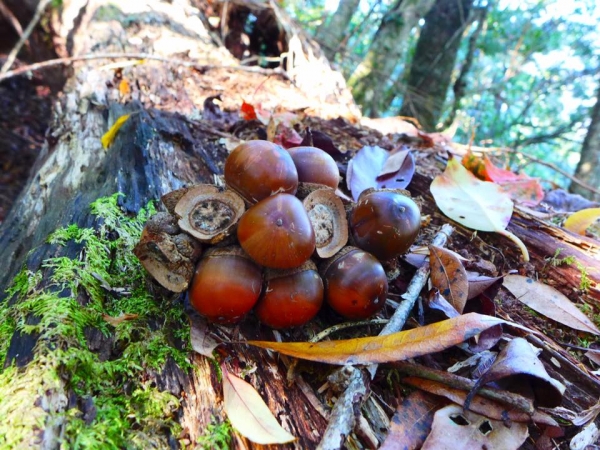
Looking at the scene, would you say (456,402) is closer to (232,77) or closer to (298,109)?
(298,109)

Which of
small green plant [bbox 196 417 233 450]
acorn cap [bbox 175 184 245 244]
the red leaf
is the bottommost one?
small green plant [bbox 196 417 233 450]

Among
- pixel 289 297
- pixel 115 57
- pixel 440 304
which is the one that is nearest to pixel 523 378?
pixel 440 304

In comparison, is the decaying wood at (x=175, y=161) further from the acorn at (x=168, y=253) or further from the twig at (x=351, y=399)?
the acorn at (x=168, y=253)

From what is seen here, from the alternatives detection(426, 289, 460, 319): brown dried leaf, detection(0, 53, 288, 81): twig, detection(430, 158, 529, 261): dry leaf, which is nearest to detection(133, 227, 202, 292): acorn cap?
detection(426, 289, 460, 319): brown dried leaf

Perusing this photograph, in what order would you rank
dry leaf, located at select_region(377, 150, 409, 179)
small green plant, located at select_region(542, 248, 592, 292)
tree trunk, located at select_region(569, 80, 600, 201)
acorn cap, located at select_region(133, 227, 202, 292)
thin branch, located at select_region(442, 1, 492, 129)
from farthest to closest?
thin branch, located at select_region(442, 1, 492, 129), tree trunk, located at select_region(569, 80, 600, 201), dry leaf, located at select_region(377, 150, 409, 179), small green plant, located at select_region(542, 248, 592, 292), acorn cap, located at select_region(133, 227, 202, 292)

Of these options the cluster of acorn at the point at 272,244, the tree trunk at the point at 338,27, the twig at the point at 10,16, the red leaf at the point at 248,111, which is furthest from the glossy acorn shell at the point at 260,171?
the twig at the point at 10,16

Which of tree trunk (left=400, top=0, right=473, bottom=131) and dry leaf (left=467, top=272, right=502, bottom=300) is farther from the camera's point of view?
tree trunk (left=400, top=0, right=473, bottom=131)

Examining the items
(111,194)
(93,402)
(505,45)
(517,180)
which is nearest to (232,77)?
(111,194)

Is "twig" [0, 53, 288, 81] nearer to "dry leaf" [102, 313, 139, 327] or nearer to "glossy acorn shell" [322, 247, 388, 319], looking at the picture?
"dry leaf" [102, 313, 139, 327]
